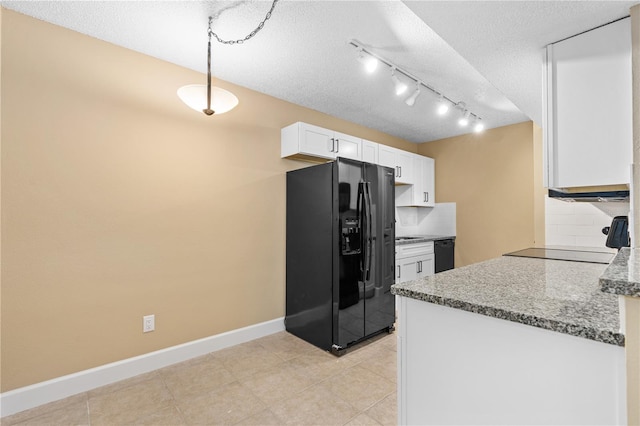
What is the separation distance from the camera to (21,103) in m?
1.93

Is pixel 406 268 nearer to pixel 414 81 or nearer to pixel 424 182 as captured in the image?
pixel 424 182

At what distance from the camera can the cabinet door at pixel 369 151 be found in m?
3.74

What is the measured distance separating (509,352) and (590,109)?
1.16 m

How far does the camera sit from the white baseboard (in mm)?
1897

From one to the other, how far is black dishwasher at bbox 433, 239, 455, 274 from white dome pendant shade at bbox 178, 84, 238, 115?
3.39 meters

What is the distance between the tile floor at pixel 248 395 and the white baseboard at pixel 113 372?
5 cm

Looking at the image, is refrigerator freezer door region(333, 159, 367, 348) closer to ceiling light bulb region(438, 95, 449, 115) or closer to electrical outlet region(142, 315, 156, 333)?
ceiling light bulb region(438, 95, 449, 115)

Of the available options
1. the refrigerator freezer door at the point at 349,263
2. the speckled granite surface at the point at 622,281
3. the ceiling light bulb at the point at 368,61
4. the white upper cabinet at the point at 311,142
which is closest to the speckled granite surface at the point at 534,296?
the speckled granite surface at the point at 622,281

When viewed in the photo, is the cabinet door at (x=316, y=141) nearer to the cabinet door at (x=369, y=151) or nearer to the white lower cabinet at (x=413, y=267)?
the cabinet door at (x=369, y=151)

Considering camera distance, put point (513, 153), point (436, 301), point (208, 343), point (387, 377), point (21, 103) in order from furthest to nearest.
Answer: point (513, 153), point (208, 343), point (387, 377), point (21, 103), point (436, 301)

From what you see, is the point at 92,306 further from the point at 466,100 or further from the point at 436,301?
the point at 466,100

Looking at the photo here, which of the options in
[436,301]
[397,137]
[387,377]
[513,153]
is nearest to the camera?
[436,301]

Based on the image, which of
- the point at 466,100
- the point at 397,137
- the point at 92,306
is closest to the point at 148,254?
the point at 92,306

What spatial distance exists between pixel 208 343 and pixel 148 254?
0.94 metres
